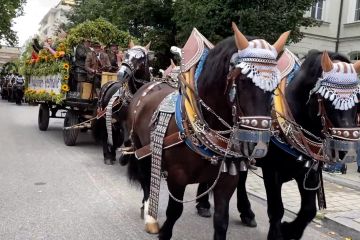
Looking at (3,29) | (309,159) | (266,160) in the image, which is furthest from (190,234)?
(3,29)

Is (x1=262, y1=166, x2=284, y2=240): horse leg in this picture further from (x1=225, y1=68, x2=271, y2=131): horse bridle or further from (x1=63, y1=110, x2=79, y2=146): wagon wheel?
(x1=63, y1=110, x2=79, y2=146): wagon wheel

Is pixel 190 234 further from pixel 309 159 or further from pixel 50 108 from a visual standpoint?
pixel 50 108

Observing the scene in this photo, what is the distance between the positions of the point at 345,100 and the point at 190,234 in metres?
2.30

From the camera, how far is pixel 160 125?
12.0ft

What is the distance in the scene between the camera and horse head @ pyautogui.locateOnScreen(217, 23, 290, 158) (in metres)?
2.64

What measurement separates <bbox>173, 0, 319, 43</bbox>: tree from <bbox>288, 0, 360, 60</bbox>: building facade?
653 cm

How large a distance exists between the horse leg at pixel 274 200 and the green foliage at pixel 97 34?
24.3ft

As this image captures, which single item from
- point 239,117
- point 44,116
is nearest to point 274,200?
point 239,117

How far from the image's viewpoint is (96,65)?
9.69 m

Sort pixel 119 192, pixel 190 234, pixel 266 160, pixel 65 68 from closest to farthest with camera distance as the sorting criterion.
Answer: pixel 266 160, pixel 190 234, pixel 119 192, pixel 65 68

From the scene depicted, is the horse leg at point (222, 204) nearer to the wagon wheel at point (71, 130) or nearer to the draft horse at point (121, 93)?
the draft horse at point (121, 93)

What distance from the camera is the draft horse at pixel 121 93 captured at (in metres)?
6.35

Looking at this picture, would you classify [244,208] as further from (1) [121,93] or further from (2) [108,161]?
(2) [108,161]

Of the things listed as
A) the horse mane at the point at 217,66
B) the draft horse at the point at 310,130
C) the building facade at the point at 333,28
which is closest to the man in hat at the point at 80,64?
the draft horse at the point at 310,130
